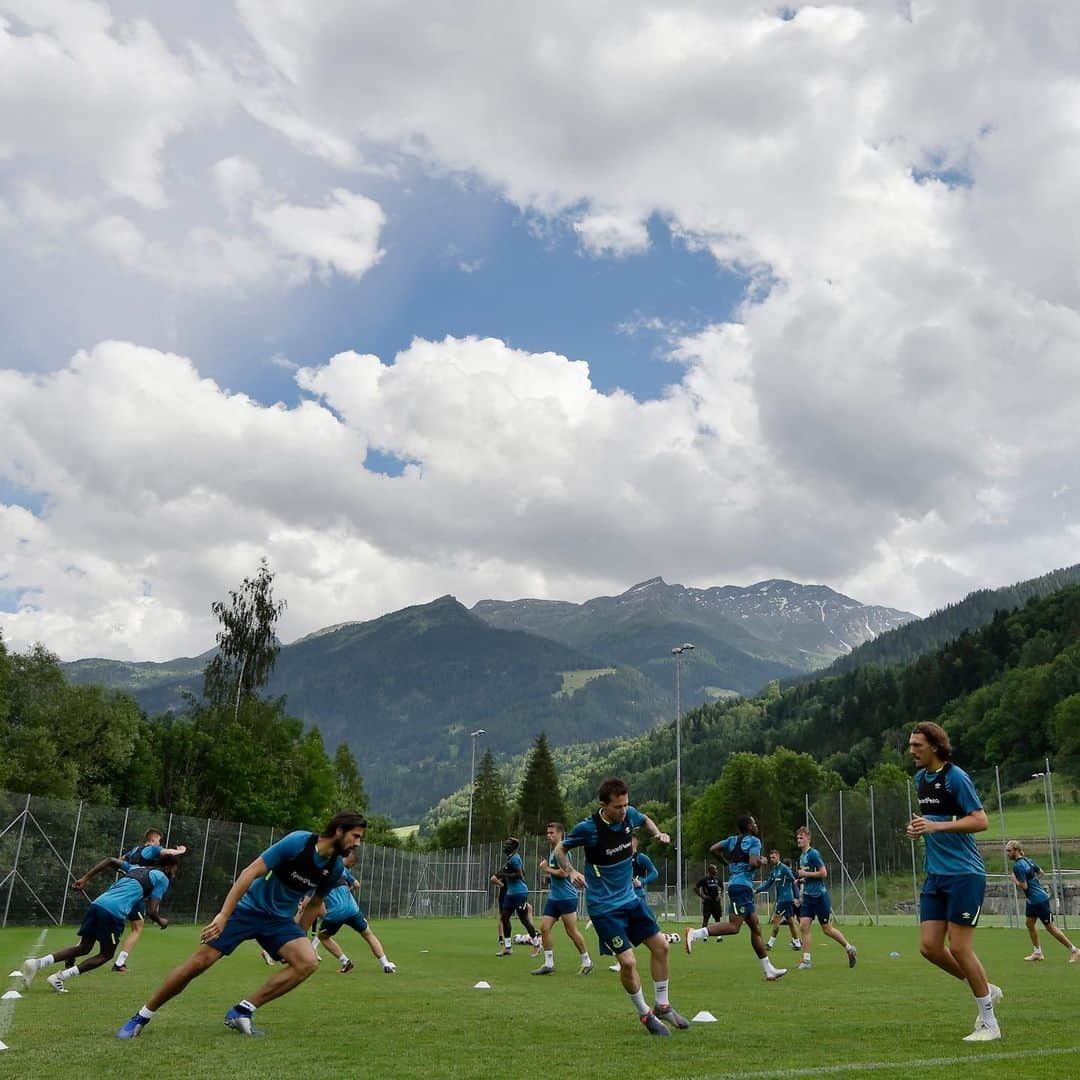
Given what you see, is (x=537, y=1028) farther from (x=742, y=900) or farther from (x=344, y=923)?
(x=344, y=923)

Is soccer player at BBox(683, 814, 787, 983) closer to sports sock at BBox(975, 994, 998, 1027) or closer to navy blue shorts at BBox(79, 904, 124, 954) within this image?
sports sock at BBox(975, 994, 998, 1027)

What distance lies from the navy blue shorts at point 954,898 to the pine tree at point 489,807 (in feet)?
380

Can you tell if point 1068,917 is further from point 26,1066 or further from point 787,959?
point 26,1066

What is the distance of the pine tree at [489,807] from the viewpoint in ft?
402

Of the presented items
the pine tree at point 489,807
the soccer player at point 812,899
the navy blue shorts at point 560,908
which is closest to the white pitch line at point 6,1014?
the navy blue shorts at point 560,908

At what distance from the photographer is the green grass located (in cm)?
710

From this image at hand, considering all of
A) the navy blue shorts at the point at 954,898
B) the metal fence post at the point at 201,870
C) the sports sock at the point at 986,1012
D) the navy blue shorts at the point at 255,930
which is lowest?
the metal fence post at the point at 201,870

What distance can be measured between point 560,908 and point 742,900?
10.0 ft

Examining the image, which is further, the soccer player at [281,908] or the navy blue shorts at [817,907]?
the navy blue shorts at [817,907]

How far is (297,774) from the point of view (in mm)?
64938

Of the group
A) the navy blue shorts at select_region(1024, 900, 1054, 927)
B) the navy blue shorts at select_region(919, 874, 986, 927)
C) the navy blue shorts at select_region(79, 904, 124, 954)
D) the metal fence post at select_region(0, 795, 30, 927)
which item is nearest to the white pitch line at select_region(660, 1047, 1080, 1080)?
the navy blue shorts at select_region(919, 874, 986, 927)

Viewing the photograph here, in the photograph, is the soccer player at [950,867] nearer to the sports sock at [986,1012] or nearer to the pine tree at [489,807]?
the sports sock at [986,1012]

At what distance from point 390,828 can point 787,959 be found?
127m

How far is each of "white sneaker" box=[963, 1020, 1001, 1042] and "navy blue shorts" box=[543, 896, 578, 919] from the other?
29.8 feet
